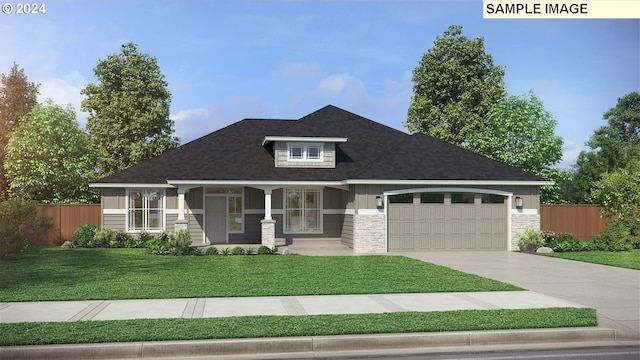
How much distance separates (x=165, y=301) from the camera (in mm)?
12211

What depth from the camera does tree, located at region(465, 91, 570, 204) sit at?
39.6 meters

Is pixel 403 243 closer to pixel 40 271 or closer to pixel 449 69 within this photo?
pixel 40 271

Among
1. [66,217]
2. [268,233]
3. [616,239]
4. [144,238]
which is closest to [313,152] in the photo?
[268,233]

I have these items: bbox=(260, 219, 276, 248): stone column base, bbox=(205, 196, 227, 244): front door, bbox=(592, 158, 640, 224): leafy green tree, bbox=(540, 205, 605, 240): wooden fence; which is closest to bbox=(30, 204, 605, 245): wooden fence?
bbox=(540, 205, 605, 240): wooden fence

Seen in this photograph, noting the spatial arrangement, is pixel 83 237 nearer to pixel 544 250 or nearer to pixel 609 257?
pixel 544 250

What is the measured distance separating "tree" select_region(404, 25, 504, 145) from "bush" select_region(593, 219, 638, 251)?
17.3 m

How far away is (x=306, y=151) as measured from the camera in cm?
2856

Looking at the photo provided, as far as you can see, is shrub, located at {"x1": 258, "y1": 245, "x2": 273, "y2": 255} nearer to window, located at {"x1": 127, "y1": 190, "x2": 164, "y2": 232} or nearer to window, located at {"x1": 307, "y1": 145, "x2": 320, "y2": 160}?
window, located at {"x1": 307, "y1": 145, "x2": 320, "y2": 160}

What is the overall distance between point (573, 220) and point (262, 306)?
85.1 ft

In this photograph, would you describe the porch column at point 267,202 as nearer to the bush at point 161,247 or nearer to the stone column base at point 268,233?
the stone column base at point 268,233

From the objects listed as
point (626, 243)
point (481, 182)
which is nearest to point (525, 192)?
point (481, 182)

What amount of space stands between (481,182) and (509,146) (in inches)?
618

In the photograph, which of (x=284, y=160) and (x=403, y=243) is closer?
(x=403, y=243)

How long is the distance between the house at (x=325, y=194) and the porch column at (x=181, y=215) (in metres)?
0.05
